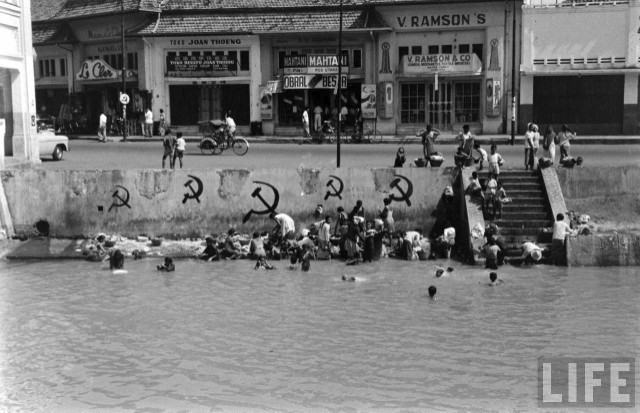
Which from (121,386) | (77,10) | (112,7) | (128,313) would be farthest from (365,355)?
(77,10)

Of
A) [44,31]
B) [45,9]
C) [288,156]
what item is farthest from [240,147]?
[45,9]

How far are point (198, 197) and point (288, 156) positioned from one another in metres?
8.46

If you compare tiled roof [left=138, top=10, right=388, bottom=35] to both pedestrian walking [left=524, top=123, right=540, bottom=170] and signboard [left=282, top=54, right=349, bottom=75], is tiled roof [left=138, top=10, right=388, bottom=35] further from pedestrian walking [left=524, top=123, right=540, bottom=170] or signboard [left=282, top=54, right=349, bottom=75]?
pedestrian walking [left=524, top=123, right=540, bottom=170]

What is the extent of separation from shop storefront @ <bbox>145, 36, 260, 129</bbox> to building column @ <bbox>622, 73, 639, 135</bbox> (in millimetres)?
18027

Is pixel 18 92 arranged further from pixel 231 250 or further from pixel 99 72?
pixel 99 72

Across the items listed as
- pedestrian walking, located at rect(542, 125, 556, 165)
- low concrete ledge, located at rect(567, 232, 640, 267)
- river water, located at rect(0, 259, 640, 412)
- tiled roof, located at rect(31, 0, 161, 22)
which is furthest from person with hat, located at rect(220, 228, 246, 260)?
tiled roof, located at rect(31, 0, 161, 22)

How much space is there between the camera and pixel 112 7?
44656 mm

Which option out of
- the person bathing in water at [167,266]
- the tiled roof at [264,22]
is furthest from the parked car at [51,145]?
the person bathing in water at [167,266]

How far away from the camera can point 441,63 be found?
4022cm

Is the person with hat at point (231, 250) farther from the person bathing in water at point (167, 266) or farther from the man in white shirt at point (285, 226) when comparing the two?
the person bathing in water at point (167, 266)

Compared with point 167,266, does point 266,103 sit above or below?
above

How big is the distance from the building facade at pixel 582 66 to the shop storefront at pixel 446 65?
145 cm

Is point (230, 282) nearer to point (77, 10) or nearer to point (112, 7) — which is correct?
point (112, 7)

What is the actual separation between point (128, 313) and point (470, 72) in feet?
88.9
